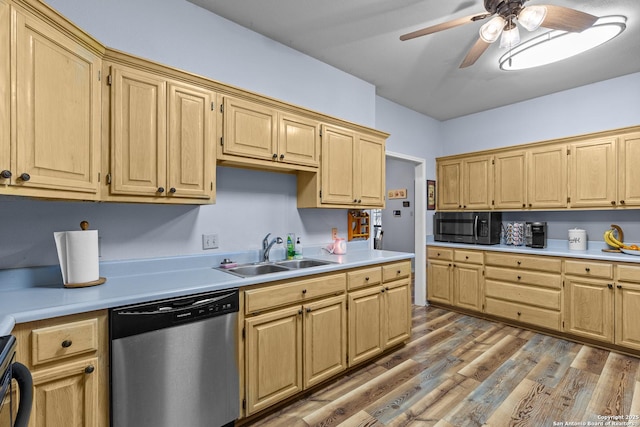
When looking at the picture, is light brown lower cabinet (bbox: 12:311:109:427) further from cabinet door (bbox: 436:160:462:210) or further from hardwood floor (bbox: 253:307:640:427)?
cabinet door (bbox: 436:160:462:210)

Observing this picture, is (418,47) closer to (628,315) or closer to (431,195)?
(431,195)

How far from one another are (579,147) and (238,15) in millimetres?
3728

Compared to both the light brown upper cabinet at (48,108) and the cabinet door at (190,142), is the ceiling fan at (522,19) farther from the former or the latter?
the light brown upper cabinet at (48,108)

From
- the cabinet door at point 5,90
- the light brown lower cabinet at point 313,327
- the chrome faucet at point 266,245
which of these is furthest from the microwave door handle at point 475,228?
the cabinet door at point 5,90

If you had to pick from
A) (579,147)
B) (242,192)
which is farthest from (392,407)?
(579,147)

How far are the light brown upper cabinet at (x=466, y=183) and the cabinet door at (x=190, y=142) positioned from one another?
357cm

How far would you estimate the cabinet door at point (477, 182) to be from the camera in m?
4.11

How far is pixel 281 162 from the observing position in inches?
97.5

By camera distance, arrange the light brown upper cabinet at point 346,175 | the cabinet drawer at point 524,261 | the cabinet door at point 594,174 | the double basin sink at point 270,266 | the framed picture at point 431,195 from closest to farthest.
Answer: the double basin sink at point 270,266
the light brown upper cabinet at point 346,175
the cabinet door at point 594,174
the cabinet drawer at point 524,261
the framed picture at point 431,195

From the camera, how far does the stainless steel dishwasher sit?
1.48m

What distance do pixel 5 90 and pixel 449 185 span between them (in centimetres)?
458

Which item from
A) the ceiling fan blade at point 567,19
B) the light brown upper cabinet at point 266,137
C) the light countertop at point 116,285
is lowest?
the light countertop at point 116,285

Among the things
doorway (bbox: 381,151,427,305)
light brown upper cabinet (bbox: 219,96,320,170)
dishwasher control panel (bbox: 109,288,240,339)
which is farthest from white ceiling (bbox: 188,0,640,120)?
dishwasher control panel (bbox: 109,288,240,339)

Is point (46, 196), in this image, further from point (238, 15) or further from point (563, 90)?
point (563, 90)
